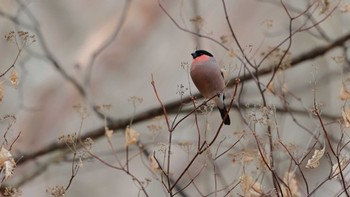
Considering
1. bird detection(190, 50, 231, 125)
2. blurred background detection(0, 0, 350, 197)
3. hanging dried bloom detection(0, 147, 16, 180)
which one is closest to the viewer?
hanging dried bloom detection(0, 147, 16, 180)

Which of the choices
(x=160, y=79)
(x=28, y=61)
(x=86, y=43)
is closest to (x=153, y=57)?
(x=160, y=79)

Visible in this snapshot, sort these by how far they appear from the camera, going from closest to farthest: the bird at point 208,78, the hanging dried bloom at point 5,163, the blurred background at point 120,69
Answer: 1. the hanging dried bloom at point 5,163
2. the bird at point 208,78
3. the blurred background at point 120,69

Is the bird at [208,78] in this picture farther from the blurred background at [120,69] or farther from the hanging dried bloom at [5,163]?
the blurred background at [120,69]

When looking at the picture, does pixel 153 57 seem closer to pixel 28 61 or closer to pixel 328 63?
pixel 28 61

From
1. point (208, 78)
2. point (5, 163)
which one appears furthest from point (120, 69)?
point (5, 163)

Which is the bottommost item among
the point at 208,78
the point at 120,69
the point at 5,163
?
the point at 5,163

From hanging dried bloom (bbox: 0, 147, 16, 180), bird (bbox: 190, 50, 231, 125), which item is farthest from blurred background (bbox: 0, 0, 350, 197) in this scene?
hanging dried bloom (bbox: 0, 147, 16, 180)

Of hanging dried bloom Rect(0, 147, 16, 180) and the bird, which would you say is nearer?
hanging dried bloom Rect(0, 147, 16, 180)

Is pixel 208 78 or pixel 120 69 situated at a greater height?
pixel 120 69

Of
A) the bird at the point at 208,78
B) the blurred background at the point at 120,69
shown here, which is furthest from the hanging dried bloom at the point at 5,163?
the blurred background at the point at 120,69

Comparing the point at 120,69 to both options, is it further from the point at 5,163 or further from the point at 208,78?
the point at 5,163

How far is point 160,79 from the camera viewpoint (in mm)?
2357

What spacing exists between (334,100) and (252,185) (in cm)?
140

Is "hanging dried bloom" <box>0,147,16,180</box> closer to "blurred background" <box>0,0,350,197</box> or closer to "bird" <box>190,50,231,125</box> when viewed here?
"bird" <box>190,50,231,125</box>
